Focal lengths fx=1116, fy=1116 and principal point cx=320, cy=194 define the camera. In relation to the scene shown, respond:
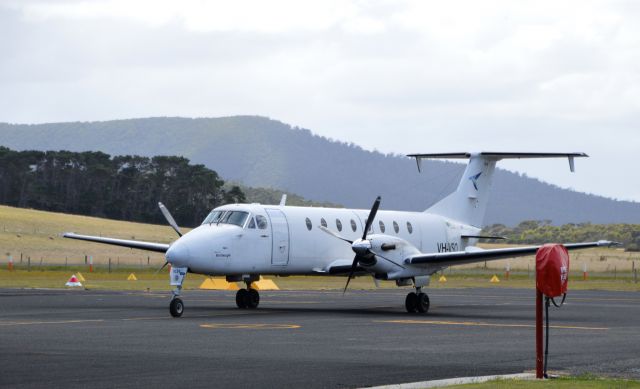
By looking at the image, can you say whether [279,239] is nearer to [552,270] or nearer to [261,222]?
[261,222]

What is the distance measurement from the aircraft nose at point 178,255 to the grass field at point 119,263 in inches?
785

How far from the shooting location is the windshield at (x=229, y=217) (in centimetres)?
3303

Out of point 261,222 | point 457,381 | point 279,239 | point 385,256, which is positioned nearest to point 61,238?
point 279,239

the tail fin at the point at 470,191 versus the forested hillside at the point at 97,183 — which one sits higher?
the forested hillside at the point at 97,183

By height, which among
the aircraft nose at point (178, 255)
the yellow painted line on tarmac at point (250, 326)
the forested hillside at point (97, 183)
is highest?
the forested hillside at point (97, 183)

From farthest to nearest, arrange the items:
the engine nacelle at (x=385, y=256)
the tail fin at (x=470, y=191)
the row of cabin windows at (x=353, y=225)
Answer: the tail fin at (x=470, y=191) → the row of cabin windows at (x=353, y=225) → the engine nacelle at (x=385, y=256)

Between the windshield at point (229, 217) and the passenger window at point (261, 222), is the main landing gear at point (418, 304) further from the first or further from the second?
the windshield at point (229, 217)

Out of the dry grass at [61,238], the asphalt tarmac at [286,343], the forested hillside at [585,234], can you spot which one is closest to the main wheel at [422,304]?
the asphalt tarmac at [286,343]

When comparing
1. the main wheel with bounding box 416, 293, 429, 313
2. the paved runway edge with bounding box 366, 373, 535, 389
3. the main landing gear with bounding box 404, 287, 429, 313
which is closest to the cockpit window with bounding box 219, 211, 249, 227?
the main landing gear with bounding box 404, 287, 429, 313

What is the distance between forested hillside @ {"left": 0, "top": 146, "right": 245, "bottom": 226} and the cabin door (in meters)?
94.5

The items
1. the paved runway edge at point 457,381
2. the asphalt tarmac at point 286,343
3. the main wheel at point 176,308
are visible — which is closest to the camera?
the paved runway edge at point 457,381

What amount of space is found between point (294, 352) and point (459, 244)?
22445mm

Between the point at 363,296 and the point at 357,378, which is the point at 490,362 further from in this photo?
the point at 363,296

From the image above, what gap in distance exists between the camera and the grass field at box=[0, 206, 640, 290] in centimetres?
6025
